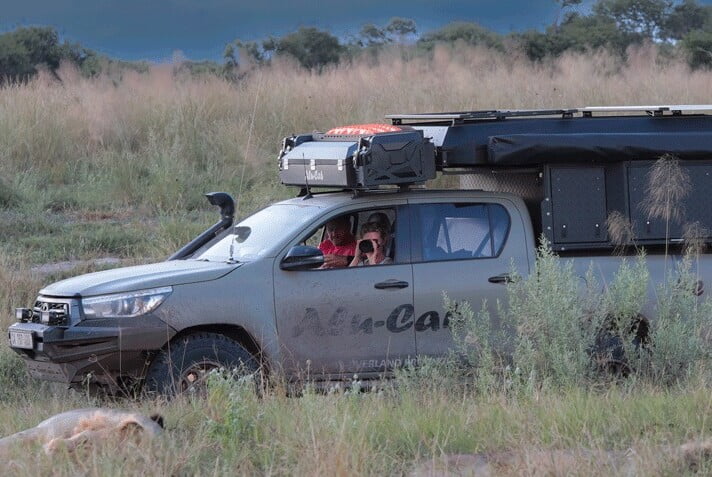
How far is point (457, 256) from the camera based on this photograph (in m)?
8.12

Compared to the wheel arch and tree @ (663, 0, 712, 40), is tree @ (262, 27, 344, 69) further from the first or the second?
the wheel arch

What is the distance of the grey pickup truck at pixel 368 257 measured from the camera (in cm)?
743

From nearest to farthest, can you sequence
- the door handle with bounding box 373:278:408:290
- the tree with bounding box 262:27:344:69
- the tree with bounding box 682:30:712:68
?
1. the door handle with bounding box 373:278:408:290
2. the tree with bounding box 682:30:712:68
3. the tree with bounding box 262:27:344:69

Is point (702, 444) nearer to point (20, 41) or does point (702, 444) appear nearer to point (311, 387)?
point (311, 387)

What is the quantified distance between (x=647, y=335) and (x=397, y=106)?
34.5ft

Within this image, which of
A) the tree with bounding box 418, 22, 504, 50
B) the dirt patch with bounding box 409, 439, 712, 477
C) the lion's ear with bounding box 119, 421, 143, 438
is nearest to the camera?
the dirt patch with bounding box 409, 439, 712, 477

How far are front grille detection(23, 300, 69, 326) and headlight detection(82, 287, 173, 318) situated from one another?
14cm

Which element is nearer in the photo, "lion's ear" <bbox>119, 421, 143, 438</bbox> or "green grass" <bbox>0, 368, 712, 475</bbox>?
"green grass" <bbox>0, 368, 712, 475</bbox>

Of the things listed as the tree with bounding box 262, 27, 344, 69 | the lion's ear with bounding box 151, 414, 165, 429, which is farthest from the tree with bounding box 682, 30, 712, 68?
the lion's ear with bounding box 151, 414, 165, 429

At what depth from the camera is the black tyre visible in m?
7.35

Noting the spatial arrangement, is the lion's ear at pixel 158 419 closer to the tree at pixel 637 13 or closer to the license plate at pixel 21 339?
the license plate at pixel 21 339

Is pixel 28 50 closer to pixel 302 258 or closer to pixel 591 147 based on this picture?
pixel 302 258

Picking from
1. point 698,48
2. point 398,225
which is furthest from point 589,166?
point 698,48

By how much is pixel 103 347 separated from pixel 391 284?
1859 millimetres
